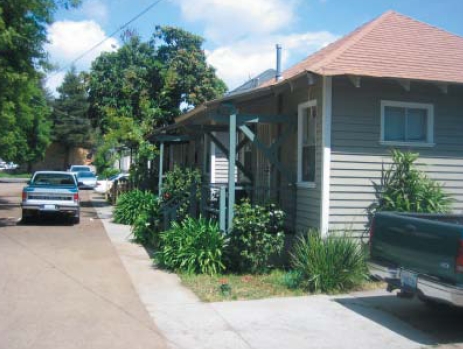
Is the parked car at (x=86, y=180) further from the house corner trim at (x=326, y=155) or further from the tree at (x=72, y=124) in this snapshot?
the house corner trim at (x=326, y=155)

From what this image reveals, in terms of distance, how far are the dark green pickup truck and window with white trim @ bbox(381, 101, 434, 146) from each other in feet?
10.5

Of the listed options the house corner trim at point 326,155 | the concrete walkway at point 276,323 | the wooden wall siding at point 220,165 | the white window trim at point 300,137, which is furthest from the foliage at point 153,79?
the concrete walkway at point 276,323

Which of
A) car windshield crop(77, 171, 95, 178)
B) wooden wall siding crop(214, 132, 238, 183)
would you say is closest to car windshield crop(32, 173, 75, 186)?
wooden wall siding crop(214, 132, 238, 183)

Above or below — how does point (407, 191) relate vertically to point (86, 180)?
above

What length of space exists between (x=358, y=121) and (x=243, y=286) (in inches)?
138

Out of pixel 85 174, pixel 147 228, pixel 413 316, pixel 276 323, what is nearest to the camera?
pixel 276 323

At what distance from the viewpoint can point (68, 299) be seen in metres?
7.62

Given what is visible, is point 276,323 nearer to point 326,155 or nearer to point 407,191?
point 326,155

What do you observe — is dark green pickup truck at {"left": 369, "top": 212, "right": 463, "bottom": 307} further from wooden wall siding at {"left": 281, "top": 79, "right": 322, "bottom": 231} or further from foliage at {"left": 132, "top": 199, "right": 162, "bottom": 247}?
foliage at {"left": 132, "top": 199, "right": 162, "bottom": 247}

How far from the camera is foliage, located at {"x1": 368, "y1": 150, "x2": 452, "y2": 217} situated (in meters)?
9.20

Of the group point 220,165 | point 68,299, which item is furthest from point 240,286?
point 220,165

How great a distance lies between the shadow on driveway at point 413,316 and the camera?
20.7 ft

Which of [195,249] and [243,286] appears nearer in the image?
[243,286]

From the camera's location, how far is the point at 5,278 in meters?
8.88
